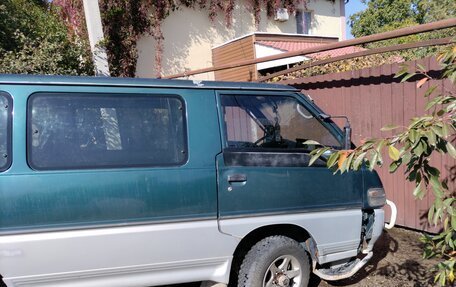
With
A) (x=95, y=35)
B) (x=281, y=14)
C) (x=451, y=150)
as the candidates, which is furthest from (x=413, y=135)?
(x=281, y=14)

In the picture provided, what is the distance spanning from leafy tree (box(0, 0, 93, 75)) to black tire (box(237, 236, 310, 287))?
590cm

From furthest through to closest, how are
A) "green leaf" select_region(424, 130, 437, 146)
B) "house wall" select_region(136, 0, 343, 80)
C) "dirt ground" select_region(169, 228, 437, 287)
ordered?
"house wall" select_region(136, 0, 343, 80)
"dirt ground" select_region(169, 228, 437, 287)
"green leaf" select_region(424, 130, 437, 146)

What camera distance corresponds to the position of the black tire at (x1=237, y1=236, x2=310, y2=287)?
11.1 feet

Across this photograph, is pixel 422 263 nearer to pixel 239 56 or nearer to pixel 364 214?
pixel 364 214

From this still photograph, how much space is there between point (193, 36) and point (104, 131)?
12037mm

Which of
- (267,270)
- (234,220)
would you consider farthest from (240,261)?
(234,220)

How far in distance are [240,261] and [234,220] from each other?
1.44 ft

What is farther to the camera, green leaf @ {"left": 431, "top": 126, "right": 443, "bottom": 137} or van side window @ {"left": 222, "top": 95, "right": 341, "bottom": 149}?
van side window @ {"left": 222, "top": 95, "right": 341, "bottom": 149}

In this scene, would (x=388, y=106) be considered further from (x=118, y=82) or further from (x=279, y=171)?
(x=118, y=82)

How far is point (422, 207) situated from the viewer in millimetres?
5391

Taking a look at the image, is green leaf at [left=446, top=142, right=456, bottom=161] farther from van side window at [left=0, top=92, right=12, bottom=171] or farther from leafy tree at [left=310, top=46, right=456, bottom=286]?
van side window at [left=0, top=92, right=12, bottom=171]

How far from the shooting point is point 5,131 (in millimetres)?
2746

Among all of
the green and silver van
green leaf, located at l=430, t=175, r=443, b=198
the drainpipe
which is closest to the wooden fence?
the green and silver van

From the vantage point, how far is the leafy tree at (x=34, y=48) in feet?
24.9
